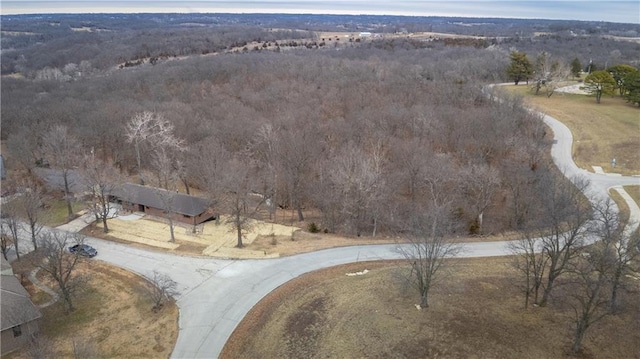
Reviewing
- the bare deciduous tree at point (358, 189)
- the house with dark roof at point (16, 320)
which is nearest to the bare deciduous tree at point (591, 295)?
the bare deciduous tree at point (358, 189)

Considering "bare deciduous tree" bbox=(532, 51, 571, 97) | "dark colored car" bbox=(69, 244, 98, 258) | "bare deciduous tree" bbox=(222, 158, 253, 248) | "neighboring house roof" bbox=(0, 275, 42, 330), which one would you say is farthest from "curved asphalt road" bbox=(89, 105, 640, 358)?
"bare deciduous tree" bbox=(532, 51, 571, 97)

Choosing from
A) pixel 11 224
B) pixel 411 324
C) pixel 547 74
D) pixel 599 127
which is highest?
pixel 547 74

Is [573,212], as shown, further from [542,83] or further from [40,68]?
[40,68]

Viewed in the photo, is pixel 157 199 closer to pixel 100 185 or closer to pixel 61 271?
pixel 100 185

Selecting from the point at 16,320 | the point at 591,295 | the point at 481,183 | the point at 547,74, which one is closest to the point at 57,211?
the point at 16,320

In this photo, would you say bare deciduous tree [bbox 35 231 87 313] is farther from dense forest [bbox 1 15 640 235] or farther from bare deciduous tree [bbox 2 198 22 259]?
dense forest [bbox 1 15 640 235]

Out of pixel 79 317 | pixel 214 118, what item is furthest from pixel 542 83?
pixel 79 317
